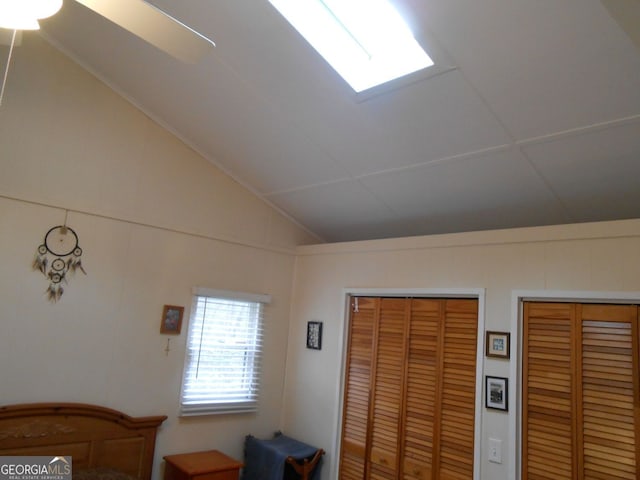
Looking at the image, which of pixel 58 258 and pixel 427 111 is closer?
pixel 427 111

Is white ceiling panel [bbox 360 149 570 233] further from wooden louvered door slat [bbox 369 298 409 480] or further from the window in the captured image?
the window

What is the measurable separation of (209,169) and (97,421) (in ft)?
6.78

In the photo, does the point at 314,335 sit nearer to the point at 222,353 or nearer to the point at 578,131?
the point at 222,353

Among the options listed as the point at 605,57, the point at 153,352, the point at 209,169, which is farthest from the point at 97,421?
the point at 605,57

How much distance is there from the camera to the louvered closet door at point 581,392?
252 centimetres

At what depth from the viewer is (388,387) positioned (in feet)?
11.7

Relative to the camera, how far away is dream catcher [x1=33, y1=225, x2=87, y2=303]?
10.2 ft

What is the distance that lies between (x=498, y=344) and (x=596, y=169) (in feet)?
3.90

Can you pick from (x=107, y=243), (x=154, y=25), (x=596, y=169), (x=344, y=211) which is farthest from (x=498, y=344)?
(x=107, y=243)

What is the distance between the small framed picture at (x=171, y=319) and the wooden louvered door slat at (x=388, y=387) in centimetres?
156

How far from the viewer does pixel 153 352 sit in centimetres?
356

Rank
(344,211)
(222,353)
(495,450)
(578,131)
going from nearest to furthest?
1. (578,131)
2. (495,450)
3. (222,353)
4. (344,211)

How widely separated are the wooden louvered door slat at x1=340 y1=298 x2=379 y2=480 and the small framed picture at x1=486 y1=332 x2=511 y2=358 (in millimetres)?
984
